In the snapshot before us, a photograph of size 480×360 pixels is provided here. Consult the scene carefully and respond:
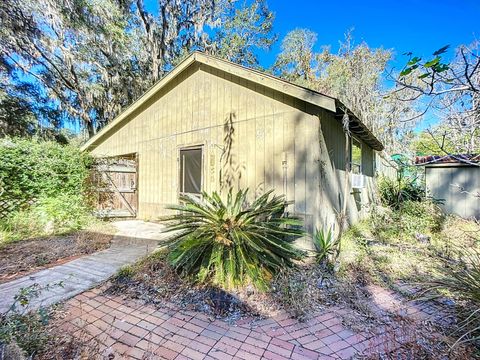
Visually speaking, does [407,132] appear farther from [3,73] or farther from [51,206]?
[3,73]

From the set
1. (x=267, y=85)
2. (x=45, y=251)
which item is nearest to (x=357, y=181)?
(x=267, y=85)

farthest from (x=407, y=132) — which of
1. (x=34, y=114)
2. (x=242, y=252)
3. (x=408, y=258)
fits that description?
(x=34, y=114)

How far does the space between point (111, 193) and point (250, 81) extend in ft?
18.1

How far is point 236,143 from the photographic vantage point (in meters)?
5.48

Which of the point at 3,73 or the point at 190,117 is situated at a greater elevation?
the point at 3,73

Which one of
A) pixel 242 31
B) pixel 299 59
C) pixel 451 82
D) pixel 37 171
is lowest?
pixel 37 171

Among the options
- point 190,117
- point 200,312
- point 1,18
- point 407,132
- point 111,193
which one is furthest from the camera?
point 407,132

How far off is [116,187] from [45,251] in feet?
12.0

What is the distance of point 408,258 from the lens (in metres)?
4.18

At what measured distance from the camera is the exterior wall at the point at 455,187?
6455 millimetres

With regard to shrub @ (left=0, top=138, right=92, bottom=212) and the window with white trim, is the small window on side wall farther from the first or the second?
shrub @ (left=0, top=138, right=92, bottom=212)

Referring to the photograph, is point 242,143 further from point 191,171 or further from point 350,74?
point 350,74

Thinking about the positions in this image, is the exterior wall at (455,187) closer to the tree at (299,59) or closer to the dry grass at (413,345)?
the dry grass at (413,345)

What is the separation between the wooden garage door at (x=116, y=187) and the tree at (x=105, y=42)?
23.2 ft
